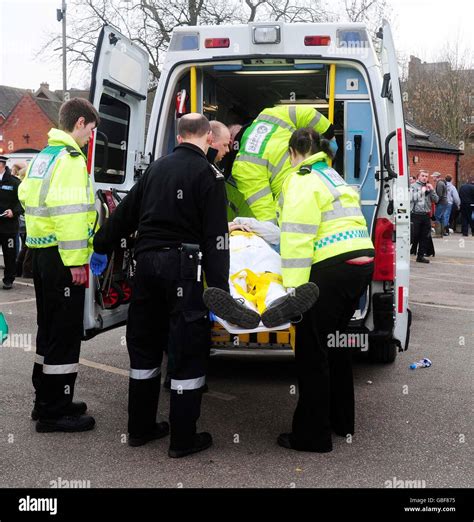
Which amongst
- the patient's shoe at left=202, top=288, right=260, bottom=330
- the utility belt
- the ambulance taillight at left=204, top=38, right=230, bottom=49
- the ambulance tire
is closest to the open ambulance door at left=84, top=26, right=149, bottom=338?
the ambulance taillight at left=204, top=38, right=230, bottom=49

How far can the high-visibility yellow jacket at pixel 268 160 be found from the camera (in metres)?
5.38

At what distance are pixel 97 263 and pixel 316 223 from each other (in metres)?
1.48

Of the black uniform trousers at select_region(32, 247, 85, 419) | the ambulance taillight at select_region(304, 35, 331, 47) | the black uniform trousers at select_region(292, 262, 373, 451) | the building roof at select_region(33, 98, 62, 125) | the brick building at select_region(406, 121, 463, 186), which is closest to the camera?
the black uniform trousers at select_region(292, 262, 373, 451)

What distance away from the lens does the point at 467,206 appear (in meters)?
21.8

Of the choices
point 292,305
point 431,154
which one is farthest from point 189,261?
point 431,154

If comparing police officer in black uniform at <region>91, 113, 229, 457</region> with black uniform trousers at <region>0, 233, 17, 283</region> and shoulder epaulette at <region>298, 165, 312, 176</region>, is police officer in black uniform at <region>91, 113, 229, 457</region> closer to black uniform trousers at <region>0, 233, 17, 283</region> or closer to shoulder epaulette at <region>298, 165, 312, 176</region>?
shoulder epaulette at <region>298, 165, 312, 176</region>

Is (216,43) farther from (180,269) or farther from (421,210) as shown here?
(421,210)

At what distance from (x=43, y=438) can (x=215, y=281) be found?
1.47m

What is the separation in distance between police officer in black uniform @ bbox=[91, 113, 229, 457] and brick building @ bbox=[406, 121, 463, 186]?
28658 mm

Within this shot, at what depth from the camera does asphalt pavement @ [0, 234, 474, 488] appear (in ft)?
12.3

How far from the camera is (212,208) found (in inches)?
158
